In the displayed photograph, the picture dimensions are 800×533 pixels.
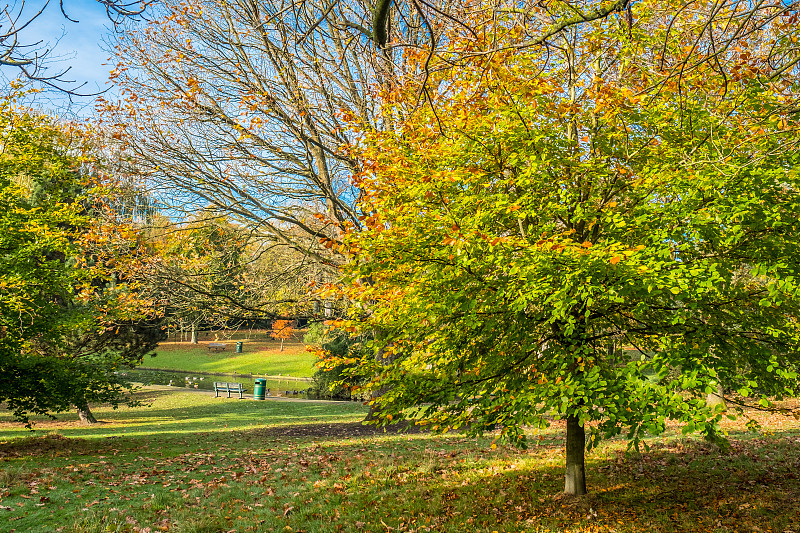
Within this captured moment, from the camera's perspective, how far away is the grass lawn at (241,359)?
4316 centimetres

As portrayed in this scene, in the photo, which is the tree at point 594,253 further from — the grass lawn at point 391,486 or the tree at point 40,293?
the tree at point 40,293

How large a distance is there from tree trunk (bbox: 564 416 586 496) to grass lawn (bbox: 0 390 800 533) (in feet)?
0.62

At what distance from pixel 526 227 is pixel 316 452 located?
6704 mm

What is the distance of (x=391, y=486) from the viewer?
7555 millimetres

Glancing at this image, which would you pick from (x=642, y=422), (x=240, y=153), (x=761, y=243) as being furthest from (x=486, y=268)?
(x=240, y=153)

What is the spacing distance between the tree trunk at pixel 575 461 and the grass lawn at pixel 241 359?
35.5 metres

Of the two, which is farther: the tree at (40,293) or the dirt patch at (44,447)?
the dirt patch at (44,447)

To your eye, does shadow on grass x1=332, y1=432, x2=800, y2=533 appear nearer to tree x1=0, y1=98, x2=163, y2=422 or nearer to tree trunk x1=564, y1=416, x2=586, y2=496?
tree trunk x1=564, y1=416, x2=586, y2=496

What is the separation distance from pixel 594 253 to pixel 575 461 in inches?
129

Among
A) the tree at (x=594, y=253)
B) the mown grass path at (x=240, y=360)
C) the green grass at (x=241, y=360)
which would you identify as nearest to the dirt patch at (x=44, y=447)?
the tree at (x=594, y=253)

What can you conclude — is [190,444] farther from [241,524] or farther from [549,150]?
[549,150]

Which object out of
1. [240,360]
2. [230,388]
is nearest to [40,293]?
[230,388]

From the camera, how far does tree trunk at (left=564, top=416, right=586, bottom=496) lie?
6441 millimetres

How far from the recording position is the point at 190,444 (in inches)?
488
